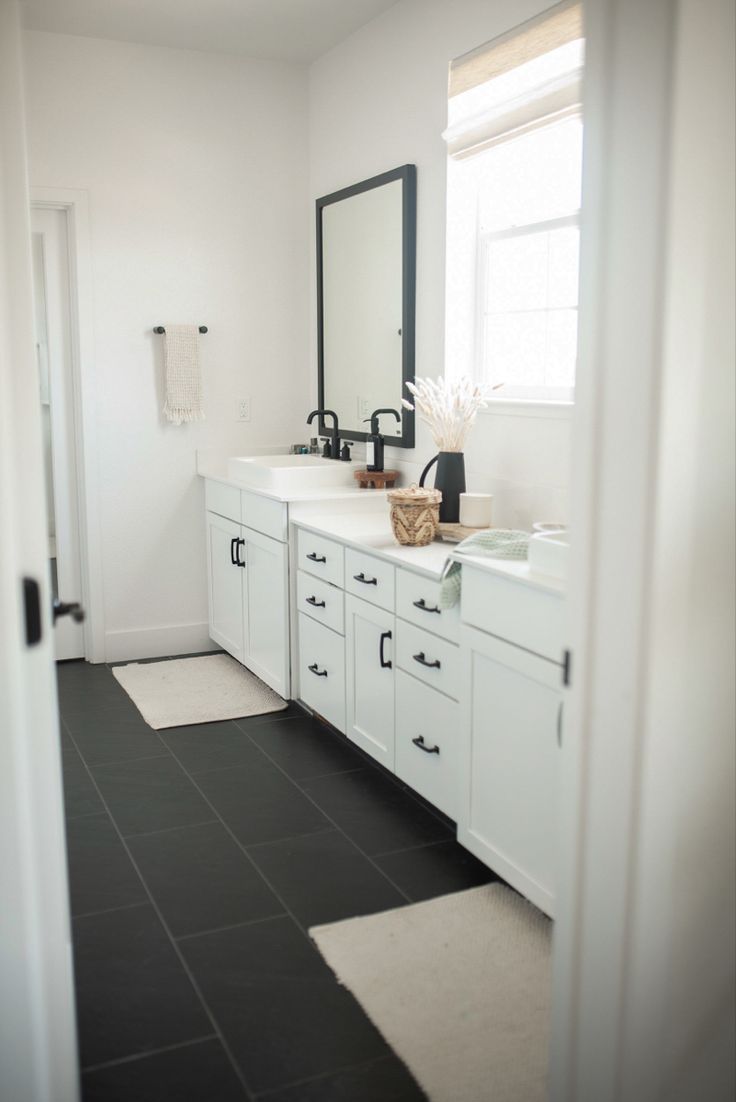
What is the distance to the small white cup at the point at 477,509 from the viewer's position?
10.8ft

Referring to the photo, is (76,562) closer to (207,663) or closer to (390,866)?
(207,663)

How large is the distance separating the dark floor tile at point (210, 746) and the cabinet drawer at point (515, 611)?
1.25 meters

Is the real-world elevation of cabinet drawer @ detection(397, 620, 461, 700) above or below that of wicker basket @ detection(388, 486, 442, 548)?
below

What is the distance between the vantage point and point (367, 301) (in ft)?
14.0

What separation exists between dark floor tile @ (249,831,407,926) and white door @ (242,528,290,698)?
1138mm

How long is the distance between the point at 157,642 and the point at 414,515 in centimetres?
207

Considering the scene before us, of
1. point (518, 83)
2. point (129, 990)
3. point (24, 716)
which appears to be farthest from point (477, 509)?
point (24, 716)

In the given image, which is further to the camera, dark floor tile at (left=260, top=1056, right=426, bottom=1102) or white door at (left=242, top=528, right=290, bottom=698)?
white door at (left=242, top=528, right=290, bottom=698)

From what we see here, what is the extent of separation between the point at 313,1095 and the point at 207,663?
2907mm

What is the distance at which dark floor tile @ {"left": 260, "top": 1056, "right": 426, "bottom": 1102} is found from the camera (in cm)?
188

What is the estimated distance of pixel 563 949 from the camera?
149 centimetres

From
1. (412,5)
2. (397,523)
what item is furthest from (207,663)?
(412,5)

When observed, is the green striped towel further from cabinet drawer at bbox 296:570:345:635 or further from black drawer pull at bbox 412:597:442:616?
cabinet drawer at bbox 296:570:345:635

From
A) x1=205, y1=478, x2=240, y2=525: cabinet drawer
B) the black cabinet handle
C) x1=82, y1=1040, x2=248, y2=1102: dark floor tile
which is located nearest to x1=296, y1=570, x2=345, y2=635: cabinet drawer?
the black cabinet handle
